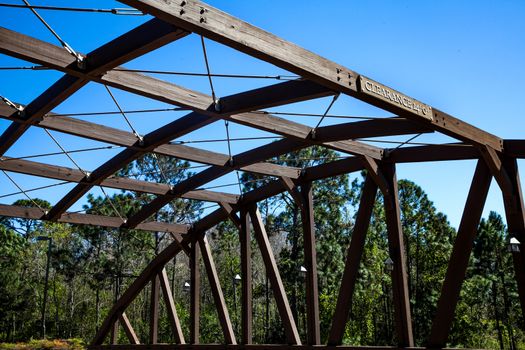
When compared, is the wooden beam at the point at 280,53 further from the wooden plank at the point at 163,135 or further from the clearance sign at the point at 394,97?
the wooden plank at the point at 163,135

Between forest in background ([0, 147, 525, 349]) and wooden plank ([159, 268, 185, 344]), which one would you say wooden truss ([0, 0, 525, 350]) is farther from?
forest in background ([0, 147, 525, 349])

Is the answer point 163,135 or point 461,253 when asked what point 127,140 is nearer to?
point 163,135

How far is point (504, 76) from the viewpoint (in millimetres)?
8117

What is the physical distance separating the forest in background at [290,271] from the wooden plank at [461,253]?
12558 millimetres

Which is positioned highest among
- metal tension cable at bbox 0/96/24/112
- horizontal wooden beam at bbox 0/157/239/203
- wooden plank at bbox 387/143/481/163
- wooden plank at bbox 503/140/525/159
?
metal tension cable at bbox 0/96/24/112

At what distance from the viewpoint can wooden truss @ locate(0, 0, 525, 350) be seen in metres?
4.36

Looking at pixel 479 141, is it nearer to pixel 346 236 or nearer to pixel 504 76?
pixel 504 76

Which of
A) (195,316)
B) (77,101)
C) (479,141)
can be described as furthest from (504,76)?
(195,316)

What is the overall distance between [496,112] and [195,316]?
6.93 metres

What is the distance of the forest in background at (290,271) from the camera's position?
73.7ft

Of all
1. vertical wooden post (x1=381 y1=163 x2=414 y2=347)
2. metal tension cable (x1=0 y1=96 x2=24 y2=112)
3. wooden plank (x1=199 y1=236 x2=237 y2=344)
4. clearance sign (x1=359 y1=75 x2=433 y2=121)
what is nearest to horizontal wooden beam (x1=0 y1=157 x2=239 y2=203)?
wooden plank (x1=199 y1=236 x2=237 y2=344)

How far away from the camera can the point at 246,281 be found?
9.41m

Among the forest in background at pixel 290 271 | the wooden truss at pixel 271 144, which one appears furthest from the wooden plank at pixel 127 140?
the forest in background at pixel 290 271

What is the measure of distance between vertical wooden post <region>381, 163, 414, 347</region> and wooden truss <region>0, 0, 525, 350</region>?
0.01 m
